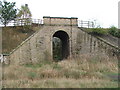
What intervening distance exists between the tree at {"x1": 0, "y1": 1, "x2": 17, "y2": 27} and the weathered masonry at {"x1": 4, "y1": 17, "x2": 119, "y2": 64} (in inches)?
344

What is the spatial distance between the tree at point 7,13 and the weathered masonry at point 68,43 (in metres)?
8.75

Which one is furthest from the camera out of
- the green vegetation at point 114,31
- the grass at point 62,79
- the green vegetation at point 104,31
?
the green vegetation at point 114,31

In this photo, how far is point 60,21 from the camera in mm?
25828

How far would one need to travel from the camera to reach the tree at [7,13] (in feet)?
103

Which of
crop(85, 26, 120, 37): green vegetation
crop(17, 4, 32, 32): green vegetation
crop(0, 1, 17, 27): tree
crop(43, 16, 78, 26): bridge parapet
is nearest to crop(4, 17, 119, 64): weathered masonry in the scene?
crop(43, 16, 78, 26): bridge parapet

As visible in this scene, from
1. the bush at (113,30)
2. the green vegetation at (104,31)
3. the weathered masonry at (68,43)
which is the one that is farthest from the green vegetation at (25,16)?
the bush at (113,30)

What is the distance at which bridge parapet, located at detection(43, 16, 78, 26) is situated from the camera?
25594mm

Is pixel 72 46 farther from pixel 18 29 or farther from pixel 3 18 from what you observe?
pixel 3 18

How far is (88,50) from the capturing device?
85.9 ft

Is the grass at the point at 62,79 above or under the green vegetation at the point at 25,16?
under

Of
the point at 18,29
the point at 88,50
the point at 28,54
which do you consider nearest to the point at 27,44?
the point at 28,54

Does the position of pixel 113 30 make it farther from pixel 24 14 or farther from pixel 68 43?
pixel 24 14

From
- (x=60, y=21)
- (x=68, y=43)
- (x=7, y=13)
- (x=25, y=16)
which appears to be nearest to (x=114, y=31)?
(x=68, y=43)

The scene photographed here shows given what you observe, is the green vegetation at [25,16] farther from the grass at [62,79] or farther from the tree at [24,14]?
the grass at [62,79]
